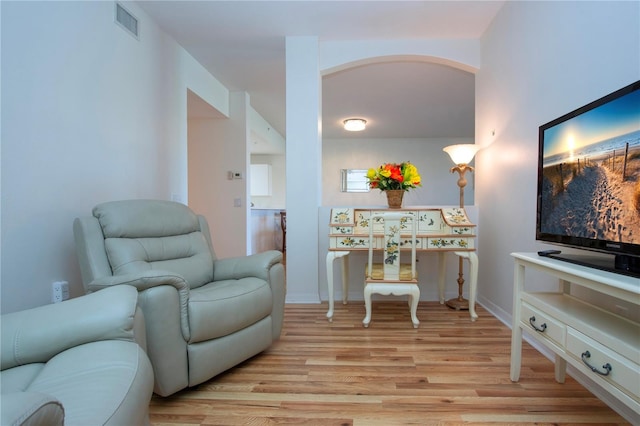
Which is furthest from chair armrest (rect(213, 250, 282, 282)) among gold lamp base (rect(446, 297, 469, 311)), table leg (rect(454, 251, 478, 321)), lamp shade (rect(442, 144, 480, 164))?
lamp shade (rect(442, 144, 480, 164))

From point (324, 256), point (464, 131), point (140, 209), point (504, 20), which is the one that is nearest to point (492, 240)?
point (324, 256)

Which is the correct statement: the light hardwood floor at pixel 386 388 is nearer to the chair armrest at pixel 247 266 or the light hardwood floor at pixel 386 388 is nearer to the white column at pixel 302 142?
the chair armrest at pixel 247 266

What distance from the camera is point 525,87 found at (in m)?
2.29

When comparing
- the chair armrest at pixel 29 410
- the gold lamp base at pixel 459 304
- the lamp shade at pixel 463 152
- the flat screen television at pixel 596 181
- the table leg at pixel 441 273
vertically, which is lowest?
the gold lamp base at pixel 459 304

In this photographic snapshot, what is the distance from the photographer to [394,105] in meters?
5.22

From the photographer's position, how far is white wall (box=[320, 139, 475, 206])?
A: 7641 millimetres

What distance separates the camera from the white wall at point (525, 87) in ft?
5.09

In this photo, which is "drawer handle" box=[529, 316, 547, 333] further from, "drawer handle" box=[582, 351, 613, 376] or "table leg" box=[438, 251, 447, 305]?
"table leg" box=[438, 251, 447, 305]

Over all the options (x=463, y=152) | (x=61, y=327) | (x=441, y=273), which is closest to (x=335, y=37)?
(x=463, y=152)

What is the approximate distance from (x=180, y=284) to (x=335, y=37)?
9.01 feet

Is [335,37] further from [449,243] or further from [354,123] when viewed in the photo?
[354,123]

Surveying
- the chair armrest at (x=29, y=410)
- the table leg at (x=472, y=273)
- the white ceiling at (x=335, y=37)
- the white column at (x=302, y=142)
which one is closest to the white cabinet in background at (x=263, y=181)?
the white ceiling at (x=335, y=37)

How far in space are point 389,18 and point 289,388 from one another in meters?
2.93

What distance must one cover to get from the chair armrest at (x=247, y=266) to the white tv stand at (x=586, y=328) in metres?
1.41
